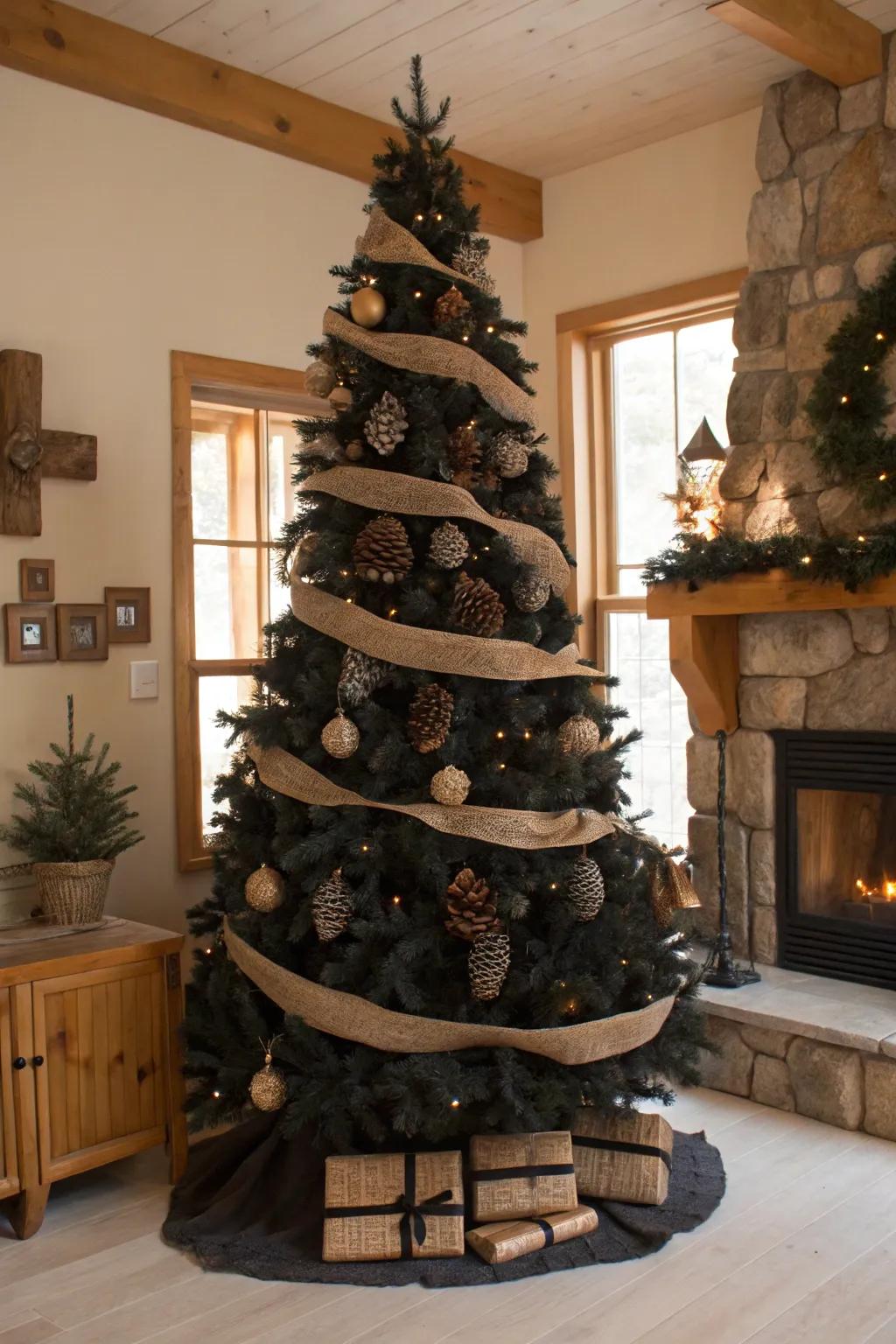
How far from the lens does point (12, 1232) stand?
109 inches

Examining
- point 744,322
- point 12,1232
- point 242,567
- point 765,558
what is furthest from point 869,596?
point 12,1232

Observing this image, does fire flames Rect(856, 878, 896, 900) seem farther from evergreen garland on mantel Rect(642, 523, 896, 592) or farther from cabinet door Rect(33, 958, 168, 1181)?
cabinet door Rect(33, 958, 168, 1181)

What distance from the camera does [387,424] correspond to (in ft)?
9.11

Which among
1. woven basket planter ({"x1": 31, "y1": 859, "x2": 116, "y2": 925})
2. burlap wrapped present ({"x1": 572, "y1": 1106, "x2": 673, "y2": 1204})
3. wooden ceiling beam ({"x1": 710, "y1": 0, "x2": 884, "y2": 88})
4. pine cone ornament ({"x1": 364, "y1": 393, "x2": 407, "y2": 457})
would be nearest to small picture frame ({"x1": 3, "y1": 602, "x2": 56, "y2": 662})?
woven basket planter ({"x1": 31, "y1": 859, "x2": 116, "y2": 925})

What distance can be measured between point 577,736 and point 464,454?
69 cm

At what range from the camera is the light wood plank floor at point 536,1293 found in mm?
2307

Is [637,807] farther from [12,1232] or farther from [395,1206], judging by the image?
[12,1232]

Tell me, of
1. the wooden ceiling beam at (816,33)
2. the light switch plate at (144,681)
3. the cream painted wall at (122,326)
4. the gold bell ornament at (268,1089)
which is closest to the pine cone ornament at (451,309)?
the wooden ceiling beam at (816,33)

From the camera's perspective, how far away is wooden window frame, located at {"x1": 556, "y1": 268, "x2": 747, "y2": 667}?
459 cm

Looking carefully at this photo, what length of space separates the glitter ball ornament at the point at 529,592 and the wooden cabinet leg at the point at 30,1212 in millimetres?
1681

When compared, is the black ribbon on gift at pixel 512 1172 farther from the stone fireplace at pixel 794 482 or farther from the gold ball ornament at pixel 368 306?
the gold ball ornament at pixel 368 306

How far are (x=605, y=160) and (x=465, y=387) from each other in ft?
6.90

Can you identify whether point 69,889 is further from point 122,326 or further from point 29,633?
point 122,326

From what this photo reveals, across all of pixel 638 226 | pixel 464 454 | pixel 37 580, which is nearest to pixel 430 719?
pixel 464 454
